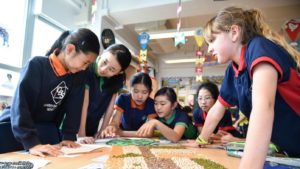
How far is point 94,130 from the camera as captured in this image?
1.51m

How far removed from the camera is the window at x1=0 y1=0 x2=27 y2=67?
195 cm

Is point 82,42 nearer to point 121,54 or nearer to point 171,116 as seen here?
point 121,54

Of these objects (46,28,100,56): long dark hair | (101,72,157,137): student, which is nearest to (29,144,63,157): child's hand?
(46,28,100,56): long dark hair

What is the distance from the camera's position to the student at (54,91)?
79cm

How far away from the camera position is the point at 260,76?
559mm

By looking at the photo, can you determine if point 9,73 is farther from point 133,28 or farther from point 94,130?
point 133,28

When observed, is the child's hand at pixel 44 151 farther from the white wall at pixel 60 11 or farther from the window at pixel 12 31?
the white wall at pixel 60 11

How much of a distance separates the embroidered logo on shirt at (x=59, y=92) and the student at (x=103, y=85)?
0.26m

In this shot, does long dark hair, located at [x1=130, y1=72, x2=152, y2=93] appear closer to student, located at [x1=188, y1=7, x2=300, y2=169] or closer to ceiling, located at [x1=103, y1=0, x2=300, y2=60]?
student, located at [x1=188, y1=7, x2=300, y2=169]

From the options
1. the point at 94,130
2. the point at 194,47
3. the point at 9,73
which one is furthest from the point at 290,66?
the point at 194,47

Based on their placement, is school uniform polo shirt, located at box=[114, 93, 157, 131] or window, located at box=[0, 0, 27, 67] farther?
window, located at box=[0, 0, 27, 67]

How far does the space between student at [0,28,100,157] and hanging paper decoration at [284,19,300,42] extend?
3132 millimetres

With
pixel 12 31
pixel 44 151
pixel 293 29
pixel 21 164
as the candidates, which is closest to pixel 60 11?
pixel 12 31

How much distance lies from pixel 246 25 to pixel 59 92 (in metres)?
0.75
